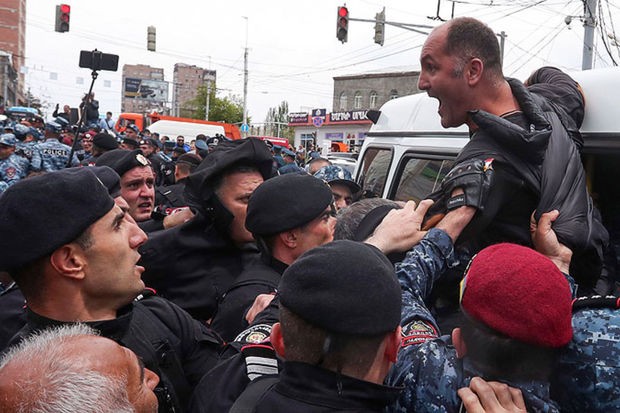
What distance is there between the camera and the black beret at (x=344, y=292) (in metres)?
1.42

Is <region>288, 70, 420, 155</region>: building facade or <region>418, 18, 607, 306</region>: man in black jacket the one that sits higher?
<region>288, 70, 420, 155</region>: building facade

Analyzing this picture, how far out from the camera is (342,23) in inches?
640

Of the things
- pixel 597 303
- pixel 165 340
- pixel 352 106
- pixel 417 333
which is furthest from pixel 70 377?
pixel 352 106

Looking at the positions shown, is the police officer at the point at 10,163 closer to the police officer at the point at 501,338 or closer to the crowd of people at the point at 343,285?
the crowd of people at the point at 343,285

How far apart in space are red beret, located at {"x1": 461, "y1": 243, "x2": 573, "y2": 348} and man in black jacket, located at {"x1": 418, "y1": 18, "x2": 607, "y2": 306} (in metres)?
0.52

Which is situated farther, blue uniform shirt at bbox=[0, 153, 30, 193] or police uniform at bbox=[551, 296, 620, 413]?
blue uniform shirt at bbox=[0, 153, 30, 193]

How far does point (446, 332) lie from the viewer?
2.32 metres

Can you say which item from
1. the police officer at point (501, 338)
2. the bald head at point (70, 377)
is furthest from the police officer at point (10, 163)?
the police officer at point (501, 338)

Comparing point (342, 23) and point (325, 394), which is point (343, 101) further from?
point (325, 394)

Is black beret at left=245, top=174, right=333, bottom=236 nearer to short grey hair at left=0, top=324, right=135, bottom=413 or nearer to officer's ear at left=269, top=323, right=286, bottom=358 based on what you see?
officer's ear at left=269, top=323, right=286, bottom=358

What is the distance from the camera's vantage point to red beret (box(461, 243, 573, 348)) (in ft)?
4.40

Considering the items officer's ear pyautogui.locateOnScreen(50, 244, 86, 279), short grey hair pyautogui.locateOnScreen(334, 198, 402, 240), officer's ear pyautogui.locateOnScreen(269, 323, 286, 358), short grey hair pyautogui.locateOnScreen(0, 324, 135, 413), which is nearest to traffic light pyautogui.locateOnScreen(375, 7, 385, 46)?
short grey hair pyautogui.locateOnScreen(334, 198, 402, 240)

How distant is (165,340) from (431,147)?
2481mm

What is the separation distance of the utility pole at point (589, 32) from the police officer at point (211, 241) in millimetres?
9309
